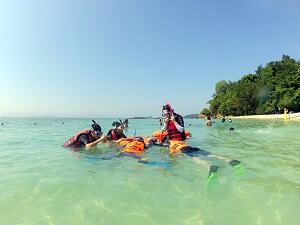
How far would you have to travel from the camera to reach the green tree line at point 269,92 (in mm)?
57906

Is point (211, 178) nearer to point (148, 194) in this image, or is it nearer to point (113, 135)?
point (148, 194)

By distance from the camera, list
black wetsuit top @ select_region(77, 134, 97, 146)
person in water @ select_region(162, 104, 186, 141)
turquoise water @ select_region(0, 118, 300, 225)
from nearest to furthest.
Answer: turquoise water @ select_region(0, 118, 300, 225), person in water @ select_region(162, 104, 186, 141), black wetsuit top @ select_region(77, 134, 97, 146)

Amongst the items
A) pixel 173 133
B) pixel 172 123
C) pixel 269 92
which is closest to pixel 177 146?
pixel 173 133

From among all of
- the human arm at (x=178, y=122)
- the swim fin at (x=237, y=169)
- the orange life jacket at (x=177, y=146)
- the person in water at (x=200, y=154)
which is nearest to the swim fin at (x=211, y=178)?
the person in water at (x=200, y=154)

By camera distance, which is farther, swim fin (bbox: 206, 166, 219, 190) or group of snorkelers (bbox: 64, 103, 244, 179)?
group of snorkelers (bbox: 64, 103, 244, 179)

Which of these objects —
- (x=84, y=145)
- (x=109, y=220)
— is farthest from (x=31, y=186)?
(x=84, y=145)

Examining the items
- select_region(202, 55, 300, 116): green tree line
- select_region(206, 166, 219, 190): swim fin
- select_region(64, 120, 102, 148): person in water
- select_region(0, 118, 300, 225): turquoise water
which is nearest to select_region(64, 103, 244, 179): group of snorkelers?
select_region(64, 120, 102, 148): person in water

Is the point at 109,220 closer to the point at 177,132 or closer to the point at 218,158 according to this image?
the point at 218,158

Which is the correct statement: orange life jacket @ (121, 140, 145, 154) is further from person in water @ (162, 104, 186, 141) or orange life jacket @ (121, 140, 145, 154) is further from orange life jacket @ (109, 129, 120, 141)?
orange life jacket @ (109, 129, 120, 141)

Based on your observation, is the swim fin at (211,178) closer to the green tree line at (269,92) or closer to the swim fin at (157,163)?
the swim fin at (157,163)

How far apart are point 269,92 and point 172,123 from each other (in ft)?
230

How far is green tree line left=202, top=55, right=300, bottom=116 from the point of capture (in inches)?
2280

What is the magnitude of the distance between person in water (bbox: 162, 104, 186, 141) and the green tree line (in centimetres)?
5383

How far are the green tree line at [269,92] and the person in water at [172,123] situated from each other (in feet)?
177
